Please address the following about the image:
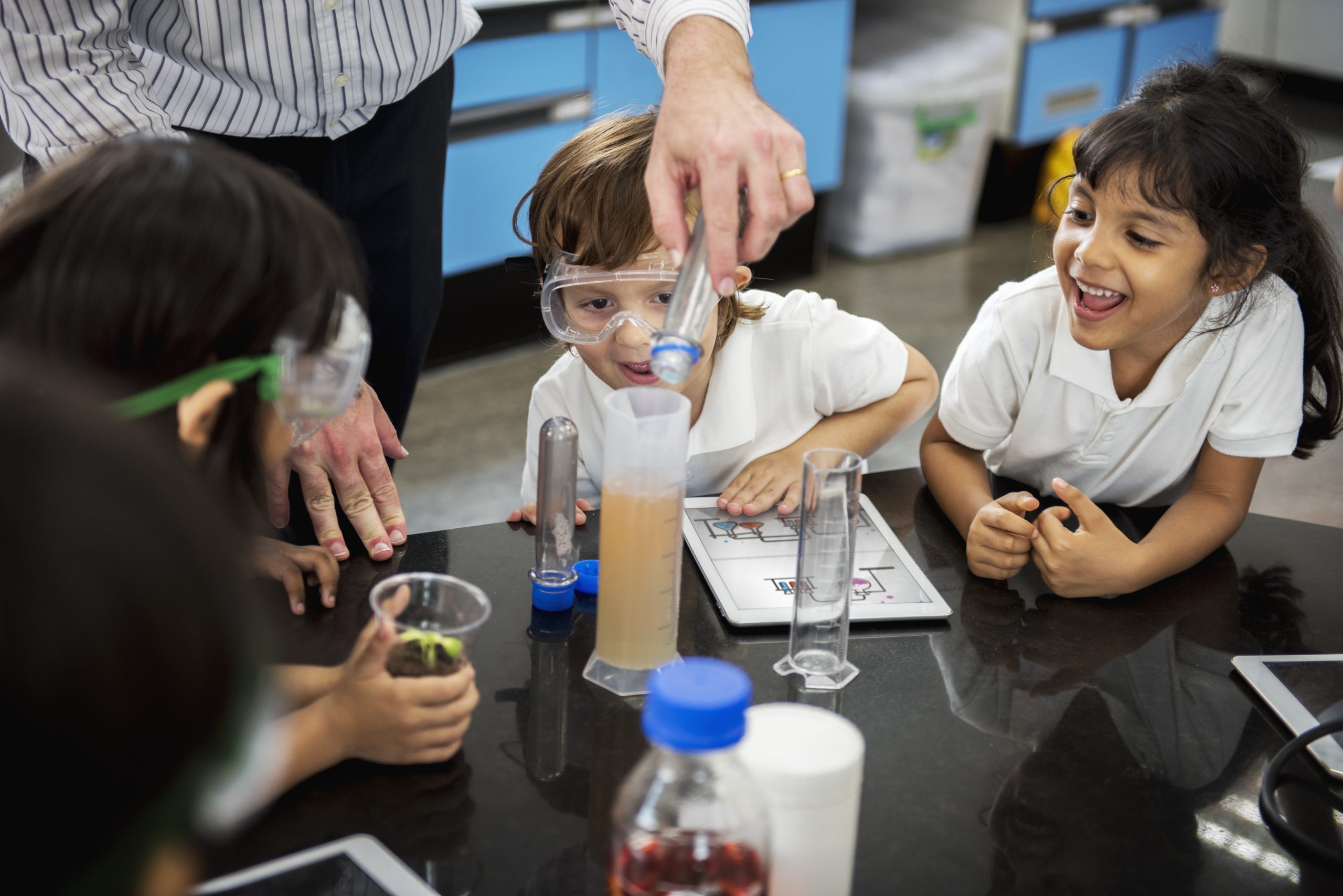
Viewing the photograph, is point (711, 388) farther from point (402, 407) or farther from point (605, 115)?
point (402, 407)

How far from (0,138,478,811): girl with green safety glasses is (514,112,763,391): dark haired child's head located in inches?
20.0

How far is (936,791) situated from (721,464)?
2.33ft

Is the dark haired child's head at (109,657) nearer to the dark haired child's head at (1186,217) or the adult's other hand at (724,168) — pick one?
the adult's other hand at (724,168)

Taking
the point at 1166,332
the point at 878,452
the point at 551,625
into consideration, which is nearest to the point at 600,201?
the point at 551,625

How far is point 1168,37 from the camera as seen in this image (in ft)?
14.2

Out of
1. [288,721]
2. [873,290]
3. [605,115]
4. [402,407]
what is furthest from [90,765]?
[873,290]

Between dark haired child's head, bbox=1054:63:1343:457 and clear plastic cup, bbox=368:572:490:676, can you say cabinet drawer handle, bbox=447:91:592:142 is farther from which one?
clear plastic cup, bbox=368:572:490:676

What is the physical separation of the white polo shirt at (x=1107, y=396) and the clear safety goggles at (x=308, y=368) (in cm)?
77

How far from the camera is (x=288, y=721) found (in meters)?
0.83

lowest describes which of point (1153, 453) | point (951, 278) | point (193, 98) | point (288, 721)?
point (951, 278)

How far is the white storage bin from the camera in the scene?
3.77 m

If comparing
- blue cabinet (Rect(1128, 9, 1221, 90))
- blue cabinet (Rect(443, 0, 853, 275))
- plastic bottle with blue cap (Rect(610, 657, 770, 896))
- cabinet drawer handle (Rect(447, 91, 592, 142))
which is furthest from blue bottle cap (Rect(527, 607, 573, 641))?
blue cabinet (Rect(1128, 9, 1221, 90))

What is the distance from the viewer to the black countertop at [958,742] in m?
0.77

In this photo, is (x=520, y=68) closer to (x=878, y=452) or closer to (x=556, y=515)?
(x=878, y=452)
